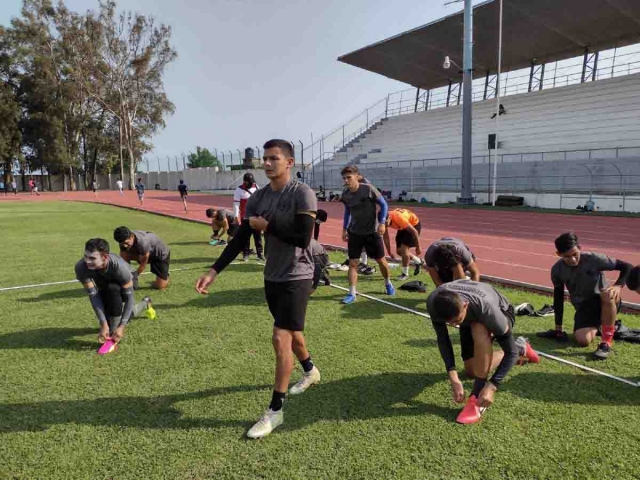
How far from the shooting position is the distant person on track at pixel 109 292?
14.7ft

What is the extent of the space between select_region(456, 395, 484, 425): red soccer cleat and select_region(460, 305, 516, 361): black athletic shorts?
56 cm

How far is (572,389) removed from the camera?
3496 mm

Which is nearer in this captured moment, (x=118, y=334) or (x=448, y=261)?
(x=448, y=261)

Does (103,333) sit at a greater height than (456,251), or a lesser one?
lesser

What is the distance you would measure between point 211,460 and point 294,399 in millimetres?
857

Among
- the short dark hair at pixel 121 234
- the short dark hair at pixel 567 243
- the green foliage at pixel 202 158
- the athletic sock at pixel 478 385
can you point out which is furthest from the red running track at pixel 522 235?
the green foliage at pixel 202 158

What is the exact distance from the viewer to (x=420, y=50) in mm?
31703

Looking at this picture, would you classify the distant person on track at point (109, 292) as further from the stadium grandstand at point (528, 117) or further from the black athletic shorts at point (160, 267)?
the stadium grandstand at point (528, 117)

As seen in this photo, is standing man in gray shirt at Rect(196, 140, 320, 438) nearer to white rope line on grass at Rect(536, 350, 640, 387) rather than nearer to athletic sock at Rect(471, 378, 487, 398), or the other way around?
athletic sock at Rect(471, 378, 487, 398)

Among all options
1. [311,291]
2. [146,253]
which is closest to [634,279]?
[311,291]

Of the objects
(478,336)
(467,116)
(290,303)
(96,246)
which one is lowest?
(478,336)

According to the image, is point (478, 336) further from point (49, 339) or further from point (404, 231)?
point (49, 339)

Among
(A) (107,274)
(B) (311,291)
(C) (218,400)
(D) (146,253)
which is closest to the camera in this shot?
(C) (218,400)

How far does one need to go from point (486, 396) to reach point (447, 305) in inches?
28.8
